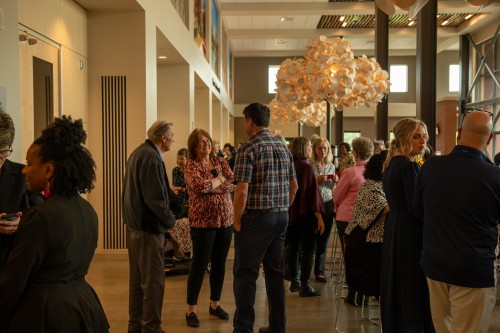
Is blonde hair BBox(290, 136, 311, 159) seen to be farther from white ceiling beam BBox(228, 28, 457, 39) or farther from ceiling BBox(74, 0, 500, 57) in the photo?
white ceiling beam BBox(228, 28, 457, 39)

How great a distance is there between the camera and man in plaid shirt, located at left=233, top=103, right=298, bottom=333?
12.8ft

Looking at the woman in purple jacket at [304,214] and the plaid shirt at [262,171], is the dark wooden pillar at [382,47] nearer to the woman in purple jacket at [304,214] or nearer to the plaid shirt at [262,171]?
the woman in purple jacket at [304,214]

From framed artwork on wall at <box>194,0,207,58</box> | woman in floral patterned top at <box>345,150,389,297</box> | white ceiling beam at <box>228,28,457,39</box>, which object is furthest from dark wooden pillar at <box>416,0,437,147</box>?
white ceiling beam at <box>228,28,457,39</box>

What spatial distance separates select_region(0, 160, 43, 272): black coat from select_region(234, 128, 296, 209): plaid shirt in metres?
1.62

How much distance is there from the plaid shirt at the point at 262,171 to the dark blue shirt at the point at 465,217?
1.31 meters

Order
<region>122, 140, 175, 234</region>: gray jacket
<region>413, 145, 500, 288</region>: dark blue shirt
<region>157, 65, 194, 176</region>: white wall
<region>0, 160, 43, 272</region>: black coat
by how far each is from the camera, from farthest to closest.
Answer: <region>157, 65, 194, 176</region>: white wall → <region>122, 140, 175, 234</region>: gray jacket → <region>413, 145, 500, 288</region>: dark blue shirt → <region>0, 160, 43, 272</region>: black coat

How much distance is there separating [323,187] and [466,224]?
3.72 metres

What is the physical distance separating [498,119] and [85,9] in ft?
51.4

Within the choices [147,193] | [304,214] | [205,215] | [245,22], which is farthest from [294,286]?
[245,22]

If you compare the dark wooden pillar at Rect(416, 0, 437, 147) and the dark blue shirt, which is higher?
the dark wooden pillar at Rect(416, 0, 437, 147)

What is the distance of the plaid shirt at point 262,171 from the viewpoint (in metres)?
3.90

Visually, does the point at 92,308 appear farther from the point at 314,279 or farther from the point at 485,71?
the point at 485,71

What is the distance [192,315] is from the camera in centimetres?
474

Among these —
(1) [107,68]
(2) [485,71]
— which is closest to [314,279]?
(1) [107,68]
